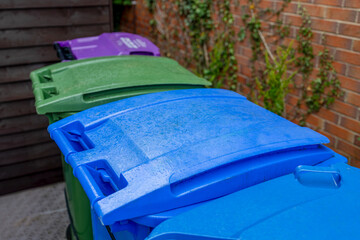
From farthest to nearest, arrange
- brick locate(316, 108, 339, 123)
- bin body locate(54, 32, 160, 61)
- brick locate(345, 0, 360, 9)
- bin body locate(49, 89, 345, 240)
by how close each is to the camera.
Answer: bin body locate(54, 32, 160, 61) < brick locate(316, 108, 339, 123) < brick locate(345, 0, 360, 9) < bin body locate(49, 89, 345, 240)

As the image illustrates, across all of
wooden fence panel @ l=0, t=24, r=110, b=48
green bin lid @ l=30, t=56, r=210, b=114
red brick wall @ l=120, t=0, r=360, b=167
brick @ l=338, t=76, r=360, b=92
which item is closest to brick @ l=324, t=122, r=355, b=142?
red brick wall @ l=120, t=0, r=360, b=167

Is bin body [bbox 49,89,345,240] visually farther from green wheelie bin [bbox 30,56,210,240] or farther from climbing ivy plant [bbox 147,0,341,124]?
climbing ivy plant [bbox 147,0,341,124]

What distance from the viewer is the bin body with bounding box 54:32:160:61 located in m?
3.06

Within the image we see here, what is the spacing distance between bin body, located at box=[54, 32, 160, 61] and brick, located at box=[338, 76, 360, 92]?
1392 millimetres

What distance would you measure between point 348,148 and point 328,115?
11.1 inches

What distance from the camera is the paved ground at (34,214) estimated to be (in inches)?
126

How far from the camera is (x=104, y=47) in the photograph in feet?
10.3

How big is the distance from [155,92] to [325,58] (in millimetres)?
1291

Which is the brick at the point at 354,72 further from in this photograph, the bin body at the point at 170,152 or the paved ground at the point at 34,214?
the paved ground at the point at 34,214

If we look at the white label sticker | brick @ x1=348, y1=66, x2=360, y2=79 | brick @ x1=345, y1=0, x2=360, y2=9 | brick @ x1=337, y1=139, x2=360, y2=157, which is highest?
brick @ x1=345, y1=0, x2=360, y2=9

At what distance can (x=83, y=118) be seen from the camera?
193 centimetres

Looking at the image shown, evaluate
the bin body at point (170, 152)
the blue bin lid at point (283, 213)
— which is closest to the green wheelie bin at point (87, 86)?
the bin body at point (170, 152)

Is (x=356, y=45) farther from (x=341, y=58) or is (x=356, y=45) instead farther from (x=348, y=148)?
(x=348, y=148)

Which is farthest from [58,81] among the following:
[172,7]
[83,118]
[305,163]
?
[172,7]
